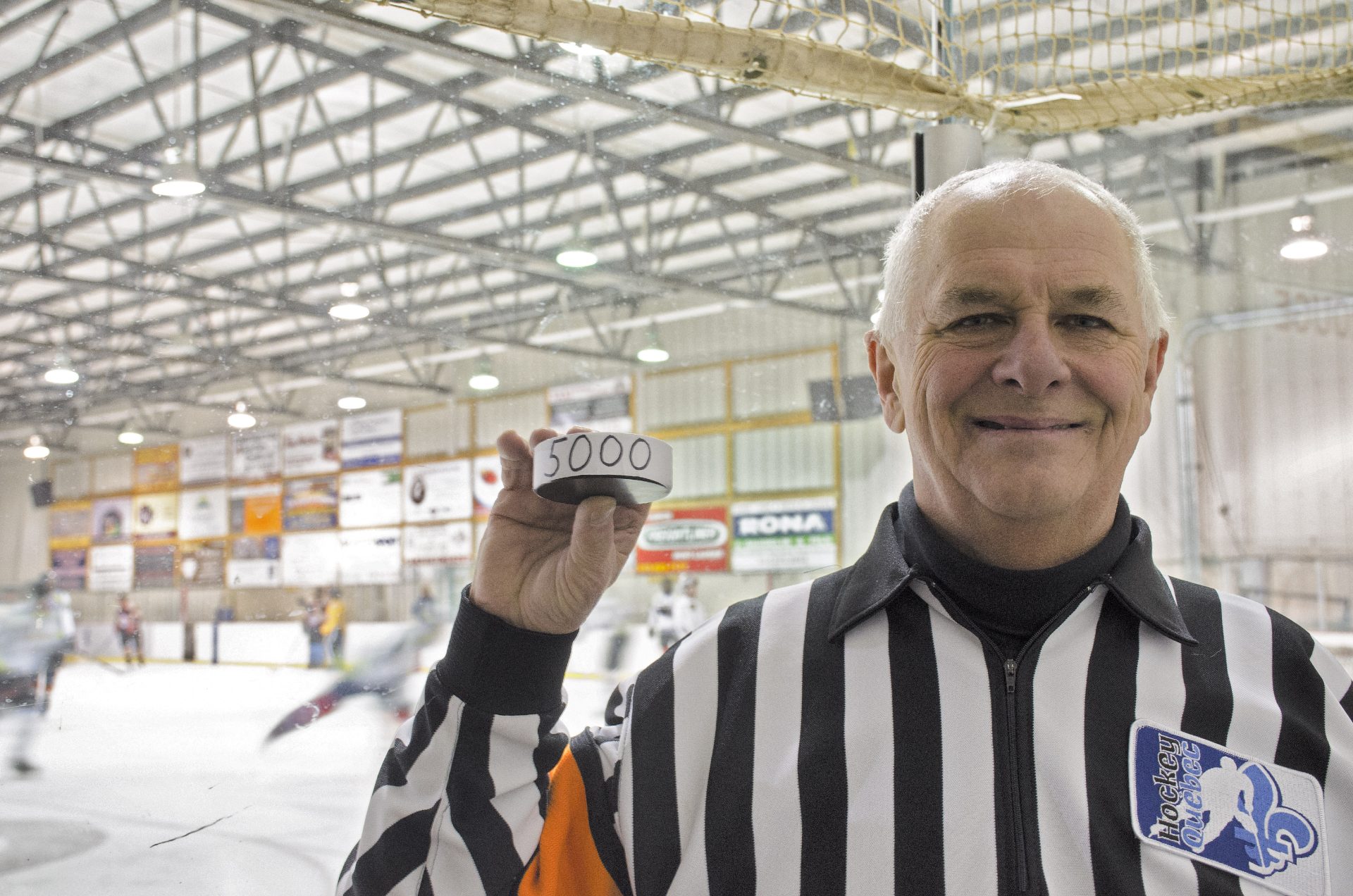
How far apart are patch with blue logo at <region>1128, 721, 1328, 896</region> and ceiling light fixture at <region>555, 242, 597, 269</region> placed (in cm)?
102

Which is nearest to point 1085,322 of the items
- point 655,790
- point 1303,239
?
point 655,790

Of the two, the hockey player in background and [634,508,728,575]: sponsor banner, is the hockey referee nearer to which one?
the hockey player in background

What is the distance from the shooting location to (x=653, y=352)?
5.22ft

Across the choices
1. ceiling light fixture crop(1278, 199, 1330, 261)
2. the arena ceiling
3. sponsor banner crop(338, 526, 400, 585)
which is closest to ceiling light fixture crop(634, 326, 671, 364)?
the arena ceiling

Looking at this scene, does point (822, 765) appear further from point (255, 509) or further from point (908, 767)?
point (255, 509)

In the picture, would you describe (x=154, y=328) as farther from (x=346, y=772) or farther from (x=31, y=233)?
(x=346, y=772)

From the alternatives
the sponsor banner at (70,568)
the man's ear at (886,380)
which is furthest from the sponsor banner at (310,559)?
the man's ear at (886,380)

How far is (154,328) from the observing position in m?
1.24

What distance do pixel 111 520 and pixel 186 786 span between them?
354 millimetres

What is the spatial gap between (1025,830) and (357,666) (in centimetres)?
92

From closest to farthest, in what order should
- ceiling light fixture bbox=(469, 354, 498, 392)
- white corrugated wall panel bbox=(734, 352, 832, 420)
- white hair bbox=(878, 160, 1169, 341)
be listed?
white hair bbox=(878, 160, 1169, 341) < ceiling light fixture bbox=(469, 354, 498, 392) < white corrugated wall panel bbox=(734, 352, 832, 420)

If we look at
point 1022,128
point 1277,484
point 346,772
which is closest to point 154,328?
point 346,772

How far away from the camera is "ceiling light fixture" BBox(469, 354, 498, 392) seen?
146cm

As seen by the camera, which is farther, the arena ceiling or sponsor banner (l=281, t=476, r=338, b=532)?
sponsor banner (l=281, t=476, r=338, b=532)
